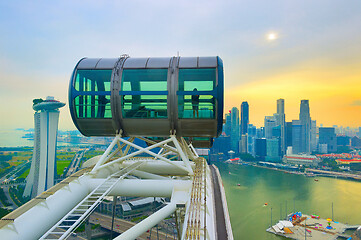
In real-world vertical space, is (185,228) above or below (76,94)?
below

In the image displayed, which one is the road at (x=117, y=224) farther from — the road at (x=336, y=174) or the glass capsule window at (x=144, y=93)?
the road at (x=336, y=174)

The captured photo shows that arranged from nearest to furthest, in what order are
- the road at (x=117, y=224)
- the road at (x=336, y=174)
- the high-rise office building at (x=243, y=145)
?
the road at (x=117, y=224) < the road at (x=336, y=174) < the high-rise office building at (x=243, y=145)

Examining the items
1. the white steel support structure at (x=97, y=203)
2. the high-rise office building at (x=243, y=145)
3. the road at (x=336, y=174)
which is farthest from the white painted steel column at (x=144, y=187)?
the high-rise office building at (x=243, y=145)

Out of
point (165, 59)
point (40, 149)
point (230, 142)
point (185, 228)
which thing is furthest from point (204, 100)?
point (230, 142)

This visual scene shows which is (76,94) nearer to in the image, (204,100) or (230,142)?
(204,100)

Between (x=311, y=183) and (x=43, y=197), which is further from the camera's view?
(x=311, y=183)

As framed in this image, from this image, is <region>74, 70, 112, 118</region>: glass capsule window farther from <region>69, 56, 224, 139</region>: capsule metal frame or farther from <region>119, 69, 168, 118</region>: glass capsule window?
<region>119, 69, 168, 118</region>: glass capsule window

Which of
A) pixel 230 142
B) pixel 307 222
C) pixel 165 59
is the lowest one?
pixel 307 222

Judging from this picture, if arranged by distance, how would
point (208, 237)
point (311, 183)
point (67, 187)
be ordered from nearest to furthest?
point (208, 237), point (67, 187), point (311, 183)
